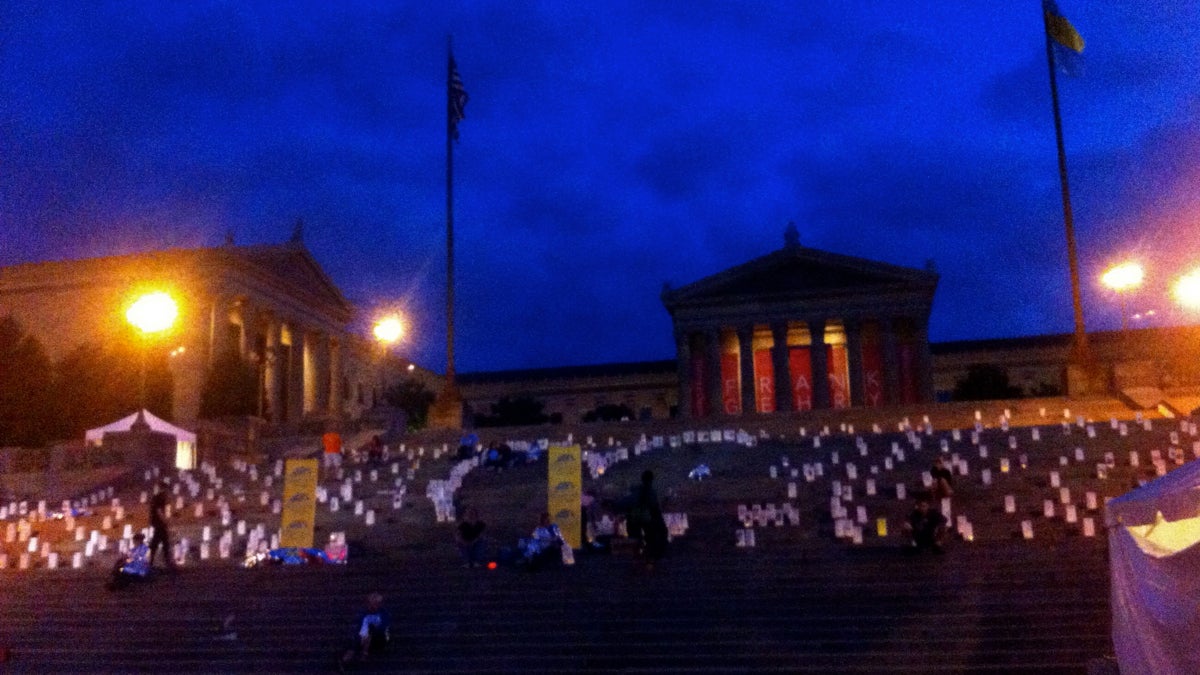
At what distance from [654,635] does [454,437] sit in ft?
69.0

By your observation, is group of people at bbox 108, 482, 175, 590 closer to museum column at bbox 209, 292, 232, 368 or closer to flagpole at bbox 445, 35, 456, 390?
flagpole at bbox 445, 35, 456, 390

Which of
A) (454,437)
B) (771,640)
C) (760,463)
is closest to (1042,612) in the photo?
(771,640)

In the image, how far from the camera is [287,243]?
5741 cm

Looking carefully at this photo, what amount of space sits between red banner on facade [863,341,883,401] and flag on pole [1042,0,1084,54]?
26.2 meters

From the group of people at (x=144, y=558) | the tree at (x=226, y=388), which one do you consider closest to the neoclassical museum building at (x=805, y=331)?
the tree at (x=226, y=388)

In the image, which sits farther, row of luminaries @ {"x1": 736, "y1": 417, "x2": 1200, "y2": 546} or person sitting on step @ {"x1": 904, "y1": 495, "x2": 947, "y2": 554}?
row of luminaries @ {"x1": 736, "y1": 417, "x2": 1200, "y2": 546}

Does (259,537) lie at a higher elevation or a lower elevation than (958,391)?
lower

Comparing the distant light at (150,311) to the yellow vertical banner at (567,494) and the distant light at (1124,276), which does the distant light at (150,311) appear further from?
the distant light at (1124,276)

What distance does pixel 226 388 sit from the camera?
49531mm

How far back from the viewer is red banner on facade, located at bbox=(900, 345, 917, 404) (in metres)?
55.3

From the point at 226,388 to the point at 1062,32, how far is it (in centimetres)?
3870

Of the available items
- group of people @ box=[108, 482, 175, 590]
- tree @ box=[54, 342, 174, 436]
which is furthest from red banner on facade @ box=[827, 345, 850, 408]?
group of people @ box=[108, 482, 175, 590]

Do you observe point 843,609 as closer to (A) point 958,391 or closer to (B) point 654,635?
(B) point 654,635

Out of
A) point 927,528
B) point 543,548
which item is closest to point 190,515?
point 543,548
